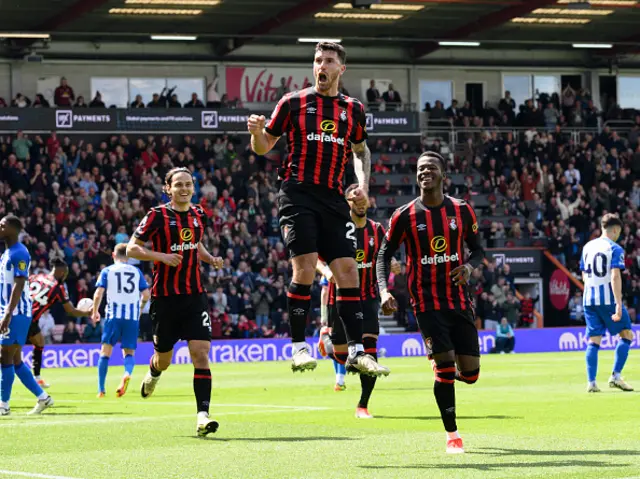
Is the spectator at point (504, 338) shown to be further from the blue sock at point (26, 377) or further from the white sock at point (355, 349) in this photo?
the white sock at point (355, 349)

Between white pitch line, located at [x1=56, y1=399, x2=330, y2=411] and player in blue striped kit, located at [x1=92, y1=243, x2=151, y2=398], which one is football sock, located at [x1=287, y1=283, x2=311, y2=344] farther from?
player in blue striped kit, located at [x1=92, y1=243, x2=151, y2=398]

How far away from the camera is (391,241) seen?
33.0 ft

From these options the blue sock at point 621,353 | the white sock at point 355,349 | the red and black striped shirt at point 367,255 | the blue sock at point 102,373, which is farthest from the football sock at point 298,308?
the blue sock at point 102,373

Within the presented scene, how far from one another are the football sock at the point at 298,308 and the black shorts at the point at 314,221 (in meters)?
0.29

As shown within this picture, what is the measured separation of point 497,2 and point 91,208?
15.1 metres

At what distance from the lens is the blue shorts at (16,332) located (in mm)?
14188

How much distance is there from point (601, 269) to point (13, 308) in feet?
26.2

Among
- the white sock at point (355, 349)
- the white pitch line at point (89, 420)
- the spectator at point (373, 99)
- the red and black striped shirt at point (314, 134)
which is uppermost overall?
the spectator at point (373, 99)

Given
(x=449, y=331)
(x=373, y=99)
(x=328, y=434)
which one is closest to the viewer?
(x=449, y=331)

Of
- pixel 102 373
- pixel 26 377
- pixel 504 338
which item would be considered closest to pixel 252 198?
pixel 504 338

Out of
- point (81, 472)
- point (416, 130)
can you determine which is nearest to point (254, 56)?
point (416, 130)

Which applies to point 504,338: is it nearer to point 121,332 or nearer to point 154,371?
point 121,332

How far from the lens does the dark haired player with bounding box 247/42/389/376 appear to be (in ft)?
31.2

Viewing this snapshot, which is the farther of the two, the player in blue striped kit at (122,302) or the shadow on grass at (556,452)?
the player in blue striped kit at (122,302)
